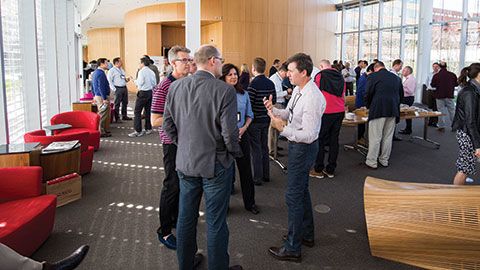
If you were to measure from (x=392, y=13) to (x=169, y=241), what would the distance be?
49.6ft

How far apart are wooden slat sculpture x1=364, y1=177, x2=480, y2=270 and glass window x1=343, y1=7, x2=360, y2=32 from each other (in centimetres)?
1621

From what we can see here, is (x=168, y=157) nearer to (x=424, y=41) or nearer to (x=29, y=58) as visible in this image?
(x=29, y=58)

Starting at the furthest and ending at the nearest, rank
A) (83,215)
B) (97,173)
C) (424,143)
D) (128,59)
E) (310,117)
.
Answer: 1. (128,59)
2. (424,143)
3. (97,173)
4. (83,215)
5. (310,117)

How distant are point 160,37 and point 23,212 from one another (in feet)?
51.8

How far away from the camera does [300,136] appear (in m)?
2.80

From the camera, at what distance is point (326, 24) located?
18422 mm

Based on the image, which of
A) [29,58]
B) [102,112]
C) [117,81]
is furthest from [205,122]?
[117,81]

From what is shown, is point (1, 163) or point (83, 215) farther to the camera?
point (83, 215)

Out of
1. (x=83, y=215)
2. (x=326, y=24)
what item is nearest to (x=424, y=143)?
(x=83, y=215)

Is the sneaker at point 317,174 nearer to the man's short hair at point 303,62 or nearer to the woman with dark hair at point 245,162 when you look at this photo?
the woman with dark hair at point 245,162

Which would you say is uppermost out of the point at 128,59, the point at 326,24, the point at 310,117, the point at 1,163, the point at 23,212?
the point at 326,24

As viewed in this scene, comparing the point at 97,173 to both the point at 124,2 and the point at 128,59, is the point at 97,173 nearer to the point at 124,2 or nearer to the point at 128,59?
the point at 124,2

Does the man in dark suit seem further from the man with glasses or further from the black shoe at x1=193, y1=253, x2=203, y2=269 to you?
the man with glasses

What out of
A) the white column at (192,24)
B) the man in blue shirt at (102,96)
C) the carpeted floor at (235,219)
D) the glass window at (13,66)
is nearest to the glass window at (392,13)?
the white column at (192,24)
